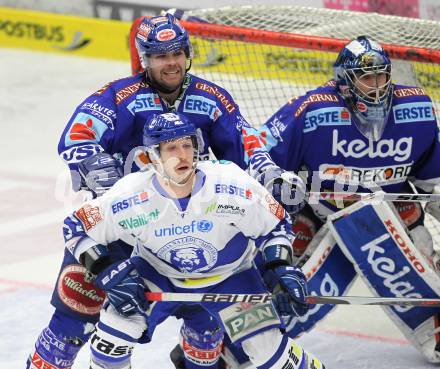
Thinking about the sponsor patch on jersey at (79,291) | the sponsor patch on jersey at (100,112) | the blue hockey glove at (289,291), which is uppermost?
the sponsor patch on jersey at (100,112)

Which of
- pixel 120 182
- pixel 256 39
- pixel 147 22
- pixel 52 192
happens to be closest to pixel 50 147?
pixel 52 192

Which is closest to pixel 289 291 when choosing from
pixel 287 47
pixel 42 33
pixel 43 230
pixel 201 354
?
pixel 201 354

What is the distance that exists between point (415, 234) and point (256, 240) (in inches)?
52.1

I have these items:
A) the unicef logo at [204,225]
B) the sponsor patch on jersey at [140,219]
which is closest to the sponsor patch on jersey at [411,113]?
the unicef logo at [204,225]

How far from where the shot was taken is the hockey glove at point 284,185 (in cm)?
476

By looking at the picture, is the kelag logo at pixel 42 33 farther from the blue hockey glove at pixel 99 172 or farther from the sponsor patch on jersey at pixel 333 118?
the blue hockey glove at pixel 99 172

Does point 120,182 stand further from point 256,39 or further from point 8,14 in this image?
point 8,14

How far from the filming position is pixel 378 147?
5352mm

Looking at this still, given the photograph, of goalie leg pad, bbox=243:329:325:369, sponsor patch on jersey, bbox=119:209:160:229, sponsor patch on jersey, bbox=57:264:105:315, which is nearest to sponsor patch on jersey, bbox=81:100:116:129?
sponsor patch on jersey, bbox=57:264:105:315

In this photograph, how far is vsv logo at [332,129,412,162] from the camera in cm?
535

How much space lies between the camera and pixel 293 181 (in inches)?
188

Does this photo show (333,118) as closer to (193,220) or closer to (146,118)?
(146,118)

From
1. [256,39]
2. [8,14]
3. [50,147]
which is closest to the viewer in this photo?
[256,39]

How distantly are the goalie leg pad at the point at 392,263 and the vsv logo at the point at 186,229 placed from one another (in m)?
1.15
